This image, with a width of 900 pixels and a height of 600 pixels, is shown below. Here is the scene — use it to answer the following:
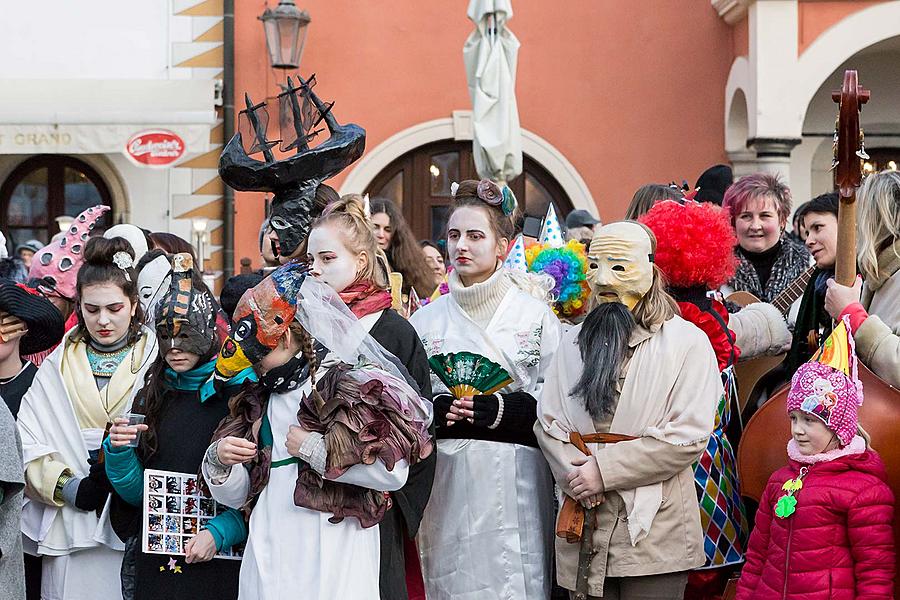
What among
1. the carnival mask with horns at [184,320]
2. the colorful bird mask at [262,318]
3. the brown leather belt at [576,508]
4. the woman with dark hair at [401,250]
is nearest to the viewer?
the colorful bird mask at [262,318]

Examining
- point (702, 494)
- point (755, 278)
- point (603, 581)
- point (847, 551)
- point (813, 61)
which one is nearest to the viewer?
point (847, 551)

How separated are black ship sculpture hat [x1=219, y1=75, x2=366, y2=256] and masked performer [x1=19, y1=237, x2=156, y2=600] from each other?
20.5 inches

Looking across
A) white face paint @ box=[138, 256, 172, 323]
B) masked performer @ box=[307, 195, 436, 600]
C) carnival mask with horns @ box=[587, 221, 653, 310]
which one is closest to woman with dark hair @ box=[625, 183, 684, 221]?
carnival mask with horns @ box=[587, 221, 653, 310]

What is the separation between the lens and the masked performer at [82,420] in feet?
15.7

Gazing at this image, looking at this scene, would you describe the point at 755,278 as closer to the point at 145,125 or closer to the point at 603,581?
the point at 603,581

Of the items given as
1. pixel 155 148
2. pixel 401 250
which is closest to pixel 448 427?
pixel 401 250

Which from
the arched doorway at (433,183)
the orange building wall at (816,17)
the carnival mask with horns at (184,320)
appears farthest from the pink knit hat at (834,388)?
the arched doorway at (433,183)

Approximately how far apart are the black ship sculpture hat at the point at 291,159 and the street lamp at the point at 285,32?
927cm

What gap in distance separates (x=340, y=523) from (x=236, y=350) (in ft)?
1.93

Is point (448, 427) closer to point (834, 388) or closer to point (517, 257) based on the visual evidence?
point (517, 257)

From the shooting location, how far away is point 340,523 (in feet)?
13.0

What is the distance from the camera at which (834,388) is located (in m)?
4.33

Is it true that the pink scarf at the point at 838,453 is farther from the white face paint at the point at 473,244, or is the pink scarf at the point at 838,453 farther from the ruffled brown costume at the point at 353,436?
the white face paint at the point at 473,244

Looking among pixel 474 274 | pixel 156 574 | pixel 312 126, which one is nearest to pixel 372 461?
pixel 156 574
